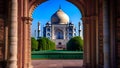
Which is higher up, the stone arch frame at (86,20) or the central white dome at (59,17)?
the central white dome at (59,17)

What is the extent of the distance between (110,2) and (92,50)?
5.74 metres

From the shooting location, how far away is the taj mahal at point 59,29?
307 ft

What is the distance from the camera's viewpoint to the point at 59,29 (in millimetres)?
98688

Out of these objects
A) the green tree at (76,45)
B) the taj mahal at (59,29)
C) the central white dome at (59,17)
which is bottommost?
the green tree at (76,45)

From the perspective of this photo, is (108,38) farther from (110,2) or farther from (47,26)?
(47,26)

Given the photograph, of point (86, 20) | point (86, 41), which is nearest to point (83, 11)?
point (86, 20)

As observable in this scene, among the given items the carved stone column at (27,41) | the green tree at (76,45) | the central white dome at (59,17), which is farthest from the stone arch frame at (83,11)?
the central white dome at (59,17)

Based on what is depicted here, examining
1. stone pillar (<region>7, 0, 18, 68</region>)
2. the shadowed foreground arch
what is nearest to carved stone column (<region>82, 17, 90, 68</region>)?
the shadowed foreground arch

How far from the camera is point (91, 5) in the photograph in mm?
18656

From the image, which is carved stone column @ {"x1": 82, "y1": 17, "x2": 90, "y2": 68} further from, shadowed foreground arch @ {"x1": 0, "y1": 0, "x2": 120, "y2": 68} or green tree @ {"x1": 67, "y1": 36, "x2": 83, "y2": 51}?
green tree @ {"x1": 67, "y1": 36, "x2": 83, "y2": 51}

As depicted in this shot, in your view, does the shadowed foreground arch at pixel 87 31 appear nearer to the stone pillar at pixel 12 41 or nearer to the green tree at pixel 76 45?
the stone pillar at pixel 12 41

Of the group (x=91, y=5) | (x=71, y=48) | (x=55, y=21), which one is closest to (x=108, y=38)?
(x=91, y=5)

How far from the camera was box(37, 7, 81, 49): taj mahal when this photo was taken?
9369 centimetres

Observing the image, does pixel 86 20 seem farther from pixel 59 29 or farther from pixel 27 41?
pixel 59 29
